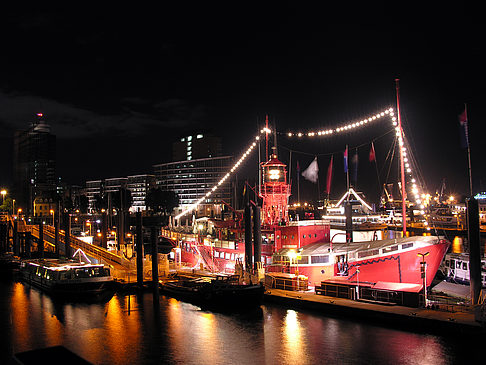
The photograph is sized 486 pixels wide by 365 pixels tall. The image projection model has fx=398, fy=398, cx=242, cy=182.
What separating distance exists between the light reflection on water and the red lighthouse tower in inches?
450

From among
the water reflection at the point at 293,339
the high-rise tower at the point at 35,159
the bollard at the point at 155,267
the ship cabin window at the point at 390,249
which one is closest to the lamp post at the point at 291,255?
the water reflection at the point at 293,339

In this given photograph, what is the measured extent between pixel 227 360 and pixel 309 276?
1325 centimetres

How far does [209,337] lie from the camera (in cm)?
2333

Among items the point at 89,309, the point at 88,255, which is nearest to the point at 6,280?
the point at 88,255

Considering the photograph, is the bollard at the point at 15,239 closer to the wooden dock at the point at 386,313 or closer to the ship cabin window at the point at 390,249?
the wooden dock at the point at 386,313

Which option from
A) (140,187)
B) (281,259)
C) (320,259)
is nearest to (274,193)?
(281,259)

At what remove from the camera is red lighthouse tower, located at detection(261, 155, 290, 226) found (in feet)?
125

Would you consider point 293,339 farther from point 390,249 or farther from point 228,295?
point 390,249

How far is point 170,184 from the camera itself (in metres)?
164

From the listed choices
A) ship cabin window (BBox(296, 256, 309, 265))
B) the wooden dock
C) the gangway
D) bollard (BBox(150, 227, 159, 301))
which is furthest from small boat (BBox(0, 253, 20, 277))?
ship cabin window (BBox(296, 256, 309, 265))

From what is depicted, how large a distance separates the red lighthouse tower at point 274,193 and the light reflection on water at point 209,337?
1143cm

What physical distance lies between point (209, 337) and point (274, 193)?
1774cm

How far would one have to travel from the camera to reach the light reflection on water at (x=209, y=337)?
19.9 meters

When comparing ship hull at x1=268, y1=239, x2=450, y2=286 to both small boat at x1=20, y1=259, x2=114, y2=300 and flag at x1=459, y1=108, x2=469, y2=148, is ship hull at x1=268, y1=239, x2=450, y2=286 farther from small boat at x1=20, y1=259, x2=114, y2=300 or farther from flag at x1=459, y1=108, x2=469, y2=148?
small boat at x1=20, y1=259, x2=114, y2=300
